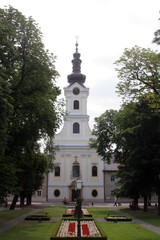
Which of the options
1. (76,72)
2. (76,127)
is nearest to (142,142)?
(76,127)

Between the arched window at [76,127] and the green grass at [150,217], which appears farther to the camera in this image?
the arched window at [76,127]

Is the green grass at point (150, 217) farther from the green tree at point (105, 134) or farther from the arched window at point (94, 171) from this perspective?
the arched window at point (94, 171)

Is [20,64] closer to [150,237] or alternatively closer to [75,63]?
[150,237]

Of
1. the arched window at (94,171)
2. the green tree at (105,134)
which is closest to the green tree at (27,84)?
the green tree at (105,134)

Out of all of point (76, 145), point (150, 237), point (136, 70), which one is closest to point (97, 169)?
point (76, 145)

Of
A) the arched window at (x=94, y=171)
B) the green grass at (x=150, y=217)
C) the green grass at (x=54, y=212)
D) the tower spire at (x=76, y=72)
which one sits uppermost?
the tower spire at (x=76, y=72)

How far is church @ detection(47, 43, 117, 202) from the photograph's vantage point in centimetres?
5144

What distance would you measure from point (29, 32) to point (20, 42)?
1.01 meters

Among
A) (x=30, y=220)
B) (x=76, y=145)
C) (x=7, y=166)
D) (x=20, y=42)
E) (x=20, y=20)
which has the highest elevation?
(x=20, y=20)

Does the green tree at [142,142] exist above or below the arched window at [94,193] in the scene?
above

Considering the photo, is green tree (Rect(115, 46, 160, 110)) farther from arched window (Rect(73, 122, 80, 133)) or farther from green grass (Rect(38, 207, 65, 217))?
arched window (Rect(73, 122, 80, 133))

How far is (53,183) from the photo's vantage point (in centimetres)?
5184

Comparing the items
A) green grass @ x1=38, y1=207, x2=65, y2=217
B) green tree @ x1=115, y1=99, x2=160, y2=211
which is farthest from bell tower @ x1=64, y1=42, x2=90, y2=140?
green tree @ x1=115, y1=99, x2=160, y2=211

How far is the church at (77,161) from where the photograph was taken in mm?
51438
